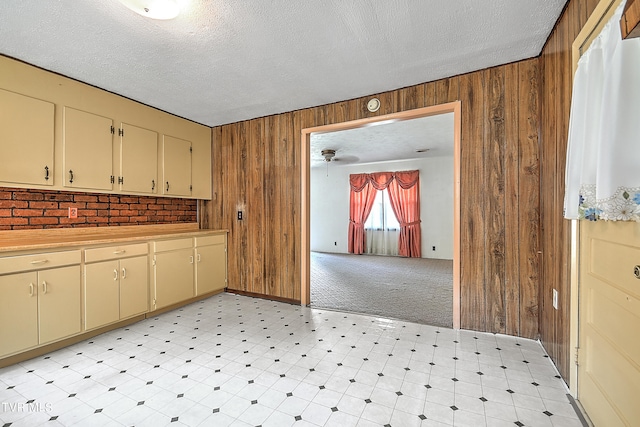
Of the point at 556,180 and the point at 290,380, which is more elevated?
the point at 556,180

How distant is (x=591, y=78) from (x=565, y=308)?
141 centimetres

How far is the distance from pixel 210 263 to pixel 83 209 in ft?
5.08

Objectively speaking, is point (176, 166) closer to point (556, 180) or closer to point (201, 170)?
point (201, 170)

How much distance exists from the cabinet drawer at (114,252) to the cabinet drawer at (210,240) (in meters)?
0.72

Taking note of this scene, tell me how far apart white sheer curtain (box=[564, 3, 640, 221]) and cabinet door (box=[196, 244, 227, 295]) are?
3802 mm

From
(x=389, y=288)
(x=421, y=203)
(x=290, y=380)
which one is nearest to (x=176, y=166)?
(x=290, y=380)

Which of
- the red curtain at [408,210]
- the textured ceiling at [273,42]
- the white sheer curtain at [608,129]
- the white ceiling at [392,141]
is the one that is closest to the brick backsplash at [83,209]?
the textured ceiling at [273,42]

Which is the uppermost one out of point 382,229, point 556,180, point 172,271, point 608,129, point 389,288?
point 608,129

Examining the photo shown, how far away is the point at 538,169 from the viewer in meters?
2.43

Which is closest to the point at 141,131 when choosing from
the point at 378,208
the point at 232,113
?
the point at 232,113

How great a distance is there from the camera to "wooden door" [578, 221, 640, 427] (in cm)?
119

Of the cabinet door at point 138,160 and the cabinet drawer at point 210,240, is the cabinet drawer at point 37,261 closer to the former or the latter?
the cabinet door at point 138,160

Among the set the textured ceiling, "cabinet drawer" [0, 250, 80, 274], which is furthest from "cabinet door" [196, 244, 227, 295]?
the textured ceiling

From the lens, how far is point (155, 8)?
1.72 metres
